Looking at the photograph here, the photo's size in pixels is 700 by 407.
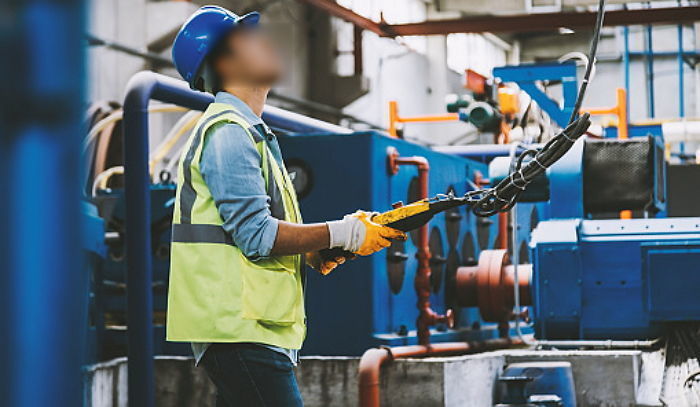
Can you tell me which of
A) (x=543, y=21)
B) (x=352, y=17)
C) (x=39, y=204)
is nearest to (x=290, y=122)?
(x=39, y=204)

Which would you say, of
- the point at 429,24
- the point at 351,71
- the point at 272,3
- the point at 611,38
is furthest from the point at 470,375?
the point at 611,38

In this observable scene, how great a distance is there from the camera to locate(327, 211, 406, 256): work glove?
2.41 m

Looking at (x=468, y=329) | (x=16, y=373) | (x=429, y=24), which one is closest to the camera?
(x=16, y=373)

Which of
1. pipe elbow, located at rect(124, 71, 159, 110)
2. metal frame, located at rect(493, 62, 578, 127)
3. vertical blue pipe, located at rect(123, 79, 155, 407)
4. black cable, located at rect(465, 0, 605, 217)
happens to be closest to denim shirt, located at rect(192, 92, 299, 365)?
black cable, located at rect(465, 0, 605, 217)

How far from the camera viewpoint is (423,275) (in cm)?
560

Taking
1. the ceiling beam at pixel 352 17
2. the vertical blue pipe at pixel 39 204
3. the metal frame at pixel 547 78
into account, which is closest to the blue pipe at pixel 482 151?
the metal frame at pixel 547 78

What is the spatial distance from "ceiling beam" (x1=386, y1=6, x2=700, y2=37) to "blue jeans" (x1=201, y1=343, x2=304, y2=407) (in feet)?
36.8

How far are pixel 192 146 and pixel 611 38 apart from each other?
25361mm

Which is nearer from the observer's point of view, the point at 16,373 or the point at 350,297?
the point at 16,373

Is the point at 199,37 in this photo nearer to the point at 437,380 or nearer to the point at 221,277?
the point at 221,277

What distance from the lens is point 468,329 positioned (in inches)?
259

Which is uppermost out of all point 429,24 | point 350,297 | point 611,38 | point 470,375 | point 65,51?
point 611,38

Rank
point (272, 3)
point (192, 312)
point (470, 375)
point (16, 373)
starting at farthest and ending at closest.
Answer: point (272, 3), point (470, 375), point (192, 312), point (16, 373)

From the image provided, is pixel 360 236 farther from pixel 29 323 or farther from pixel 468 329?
pixel 468 329
